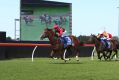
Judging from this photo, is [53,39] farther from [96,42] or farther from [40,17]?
[40,17]

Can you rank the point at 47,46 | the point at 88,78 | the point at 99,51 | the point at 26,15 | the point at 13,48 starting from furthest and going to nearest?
the point at 26,15 < the point at 47,46 < the point at 13,48 < the point at 99,51 < the point at 88,78

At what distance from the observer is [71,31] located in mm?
53906

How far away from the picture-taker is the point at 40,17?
53.8 meters

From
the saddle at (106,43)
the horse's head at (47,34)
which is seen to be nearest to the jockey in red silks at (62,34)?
the horse's head at (47,34)

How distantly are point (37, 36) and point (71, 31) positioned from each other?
403 centimetres

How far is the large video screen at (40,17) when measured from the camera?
5259 centimetres

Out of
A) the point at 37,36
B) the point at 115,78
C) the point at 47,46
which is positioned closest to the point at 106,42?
the point at 47,46

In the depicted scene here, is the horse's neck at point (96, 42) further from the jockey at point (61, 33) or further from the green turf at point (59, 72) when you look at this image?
the green turf at point (59, 72)

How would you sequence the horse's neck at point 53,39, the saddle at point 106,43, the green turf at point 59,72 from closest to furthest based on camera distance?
1. the green turf at point 59,72
2. the horse's neck at point 53,39
3. the saddle at point 106,43

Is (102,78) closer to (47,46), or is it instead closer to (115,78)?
(115,78)

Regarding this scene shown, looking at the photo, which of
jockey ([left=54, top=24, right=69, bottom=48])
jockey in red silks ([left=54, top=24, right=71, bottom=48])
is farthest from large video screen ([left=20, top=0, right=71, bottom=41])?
jockey ([left=54, top=24, right=69, bottom=48])

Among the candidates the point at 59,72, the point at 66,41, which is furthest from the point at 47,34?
the point at 59,72

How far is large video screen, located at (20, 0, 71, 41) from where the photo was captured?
173 ft

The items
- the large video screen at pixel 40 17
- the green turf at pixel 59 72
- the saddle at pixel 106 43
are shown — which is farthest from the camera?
the large video screen at pixel 40 17
